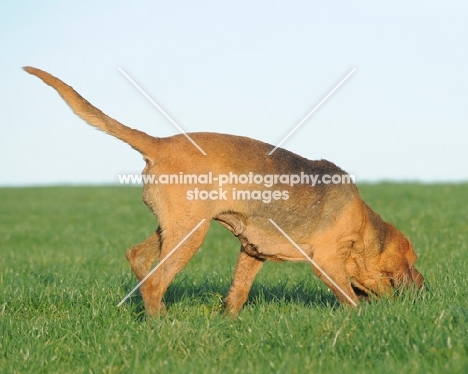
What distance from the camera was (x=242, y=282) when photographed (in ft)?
24.5

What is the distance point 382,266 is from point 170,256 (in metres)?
2.26

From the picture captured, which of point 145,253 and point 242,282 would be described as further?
point 242,282

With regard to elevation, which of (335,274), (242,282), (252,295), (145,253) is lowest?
(252,295)

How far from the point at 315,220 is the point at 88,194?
69.2 feet

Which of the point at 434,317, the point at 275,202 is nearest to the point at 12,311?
the point at 275,202

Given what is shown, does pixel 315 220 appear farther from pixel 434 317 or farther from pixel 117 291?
pixel 117 291

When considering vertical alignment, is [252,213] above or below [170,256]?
above

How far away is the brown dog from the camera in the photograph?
6387 millimetres

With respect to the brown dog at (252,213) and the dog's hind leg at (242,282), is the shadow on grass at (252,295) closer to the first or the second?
the dog's hind leg at (242,282)

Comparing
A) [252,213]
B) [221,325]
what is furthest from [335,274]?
[221,325]

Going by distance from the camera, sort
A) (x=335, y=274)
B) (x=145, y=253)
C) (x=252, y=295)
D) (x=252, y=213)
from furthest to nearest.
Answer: (x=252, y=295)
(x=145, y=253)
(x=335, y=274)
(x=252, y=213)

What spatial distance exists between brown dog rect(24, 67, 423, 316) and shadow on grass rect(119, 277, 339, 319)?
39cm

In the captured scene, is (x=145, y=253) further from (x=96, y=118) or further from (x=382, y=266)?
(x=382, y=266)

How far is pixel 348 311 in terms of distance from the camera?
20.5 feet
